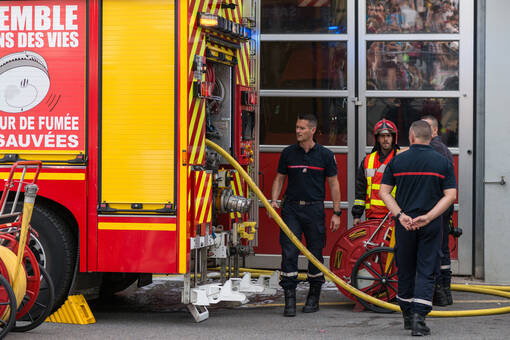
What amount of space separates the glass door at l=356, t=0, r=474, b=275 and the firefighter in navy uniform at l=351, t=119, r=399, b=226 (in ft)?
4.88

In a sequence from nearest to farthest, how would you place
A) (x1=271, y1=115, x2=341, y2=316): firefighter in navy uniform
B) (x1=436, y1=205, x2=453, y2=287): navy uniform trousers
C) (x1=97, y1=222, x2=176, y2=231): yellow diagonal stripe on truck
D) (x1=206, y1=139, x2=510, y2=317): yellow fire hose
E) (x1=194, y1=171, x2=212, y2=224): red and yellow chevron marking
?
(x1=97, y1=222, x2=176, y2=231): yellow diagonal stripe on truck, (x1=194, y1=171, x2=212, y2=224): red and yellow chevron marking, (x1=206, y1=139, x2=510, y2=317): yellow fire hose, (x1=271, y1=115, x2=341, y2=316): firefighter in navy uniform, (x1=436, y1=205, x2=453, y2=287): navy uniform trousers

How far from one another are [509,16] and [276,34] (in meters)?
2.70

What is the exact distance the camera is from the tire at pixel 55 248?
26.5 feet

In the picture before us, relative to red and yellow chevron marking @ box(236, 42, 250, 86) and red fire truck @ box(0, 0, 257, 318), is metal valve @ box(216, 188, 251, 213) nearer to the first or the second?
red fire truck @ box(0, 0, 257, 318)

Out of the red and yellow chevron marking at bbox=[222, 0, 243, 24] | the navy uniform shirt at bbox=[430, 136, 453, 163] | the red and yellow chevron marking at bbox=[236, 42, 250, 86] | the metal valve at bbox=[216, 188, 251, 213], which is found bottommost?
the metal valve at bbox=[216, 188, 251, 213]

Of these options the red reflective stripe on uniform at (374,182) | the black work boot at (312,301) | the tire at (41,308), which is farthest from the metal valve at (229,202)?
the tire at (41,308)

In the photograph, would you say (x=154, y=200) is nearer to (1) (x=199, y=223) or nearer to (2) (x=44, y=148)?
(1) (x=199, y=223)

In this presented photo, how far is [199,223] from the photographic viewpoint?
809cm

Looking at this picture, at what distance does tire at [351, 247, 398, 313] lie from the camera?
877 cm

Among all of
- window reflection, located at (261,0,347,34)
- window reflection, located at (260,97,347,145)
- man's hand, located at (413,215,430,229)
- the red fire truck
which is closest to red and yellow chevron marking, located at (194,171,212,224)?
the red fire truck

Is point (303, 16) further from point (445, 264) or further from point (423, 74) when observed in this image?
point (445, 264)

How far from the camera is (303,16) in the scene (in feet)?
36.3

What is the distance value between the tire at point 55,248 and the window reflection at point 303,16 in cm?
410

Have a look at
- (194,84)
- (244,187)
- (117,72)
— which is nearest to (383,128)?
(244,187)
